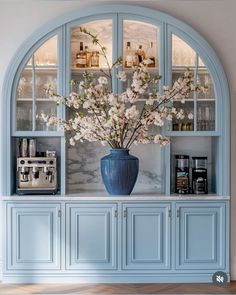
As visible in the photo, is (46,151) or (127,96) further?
(46,151)

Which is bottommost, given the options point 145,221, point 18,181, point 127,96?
point 145,221

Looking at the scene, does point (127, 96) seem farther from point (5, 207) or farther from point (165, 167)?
point (5, 207)

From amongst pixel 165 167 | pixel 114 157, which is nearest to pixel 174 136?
pixel 165 167

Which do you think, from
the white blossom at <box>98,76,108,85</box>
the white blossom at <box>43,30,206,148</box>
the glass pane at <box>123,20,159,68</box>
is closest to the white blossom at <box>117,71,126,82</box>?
the white blossom at <box>43,30,206,148</box>

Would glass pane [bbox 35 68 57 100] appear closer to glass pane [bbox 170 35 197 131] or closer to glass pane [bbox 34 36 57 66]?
glass pane [bbox 34 36 57 66]

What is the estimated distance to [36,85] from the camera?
534 centimetres

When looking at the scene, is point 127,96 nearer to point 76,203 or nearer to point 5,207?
point 76,203

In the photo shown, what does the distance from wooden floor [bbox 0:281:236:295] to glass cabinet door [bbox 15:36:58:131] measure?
4.71ft

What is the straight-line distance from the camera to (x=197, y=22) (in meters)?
5.39

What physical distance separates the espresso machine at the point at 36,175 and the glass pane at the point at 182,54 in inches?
57.7

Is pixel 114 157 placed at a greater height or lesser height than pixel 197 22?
lesser

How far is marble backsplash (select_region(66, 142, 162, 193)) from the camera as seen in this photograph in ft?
18.6

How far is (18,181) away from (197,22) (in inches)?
88.0

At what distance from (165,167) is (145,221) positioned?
1.77 feet
